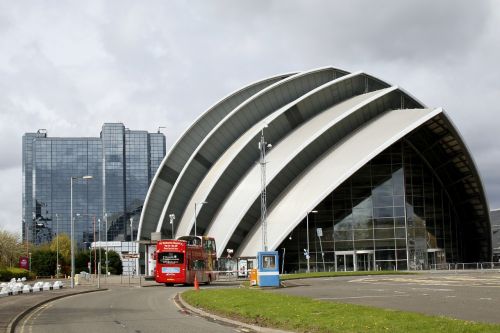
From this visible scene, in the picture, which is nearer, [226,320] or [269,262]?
[226,320]

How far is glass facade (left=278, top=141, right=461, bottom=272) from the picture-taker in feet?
237

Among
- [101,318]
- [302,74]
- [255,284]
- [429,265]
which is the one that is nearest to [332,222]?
Result: [429,265]

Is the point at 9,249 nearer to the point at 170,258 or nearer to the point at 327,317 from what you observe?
the point at 170,258

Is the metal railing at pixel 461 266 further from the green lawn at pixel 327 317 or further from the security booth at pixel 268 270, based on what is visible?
the green lawn at pixel 327 317

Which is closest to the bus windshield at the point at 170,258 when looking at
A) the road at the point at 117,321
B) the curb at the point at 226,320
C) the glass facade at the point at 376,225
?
the curb at the point at 226,320

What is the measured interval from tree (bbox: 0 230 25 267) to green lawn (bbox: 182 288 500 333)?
6585cm

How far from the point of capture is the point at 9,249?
8438 centimetres

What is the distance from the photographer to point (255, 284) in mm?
40875

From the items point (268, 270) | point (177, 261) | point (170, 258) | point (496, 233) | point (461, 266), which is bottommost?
point (461, 266)

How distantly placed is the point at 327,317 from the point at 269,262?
21509 millimetres

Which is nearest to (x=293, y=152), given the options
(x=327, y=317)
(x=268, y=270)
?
(x=268, y=270)

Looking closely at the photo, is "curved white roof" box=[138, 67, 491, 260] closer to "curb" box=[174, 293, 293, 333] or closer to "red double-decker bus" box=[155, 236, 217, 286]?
"red double-decker bus" box=[155, 236, 217, 286]

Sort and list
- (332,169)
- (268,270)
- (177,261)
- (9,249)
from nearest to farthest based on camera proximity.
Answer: (268,270) < (177,261) < (332,169) < (9,249)

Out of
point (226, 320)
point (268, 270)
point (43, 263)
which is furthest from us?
point (43, 263)
